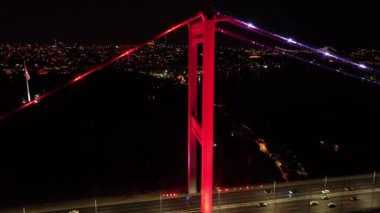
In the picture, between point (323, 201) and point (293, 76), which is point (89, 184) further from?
point (293, 76)

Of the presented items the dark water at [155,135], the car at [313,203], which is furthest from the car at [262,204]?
the dark water at [155,135]

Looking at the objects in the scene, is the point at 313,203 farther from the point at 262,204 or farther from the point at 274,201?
the point at 262,204

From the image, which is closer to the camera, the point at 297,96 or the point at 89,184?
the point at 89,184

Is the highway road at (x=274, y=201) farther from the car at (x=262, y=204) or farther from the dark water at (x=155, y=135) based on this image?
the dark water at (x=155, y=135)

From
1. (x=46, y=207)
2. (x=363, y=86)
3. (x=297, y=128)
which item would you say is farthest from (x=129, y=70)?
(x=46, y=207)

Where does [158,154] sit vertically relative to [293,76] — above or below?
below

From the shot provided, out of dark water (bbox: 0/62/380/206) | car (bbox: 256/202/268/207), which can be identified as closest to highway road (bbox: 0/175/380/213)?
car (bbox: 256/202/268/207)

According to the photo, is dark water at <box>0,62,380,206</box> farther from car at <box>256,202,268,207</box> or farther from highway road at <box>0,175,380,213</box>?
car at <box>256,202,268,207</box>
